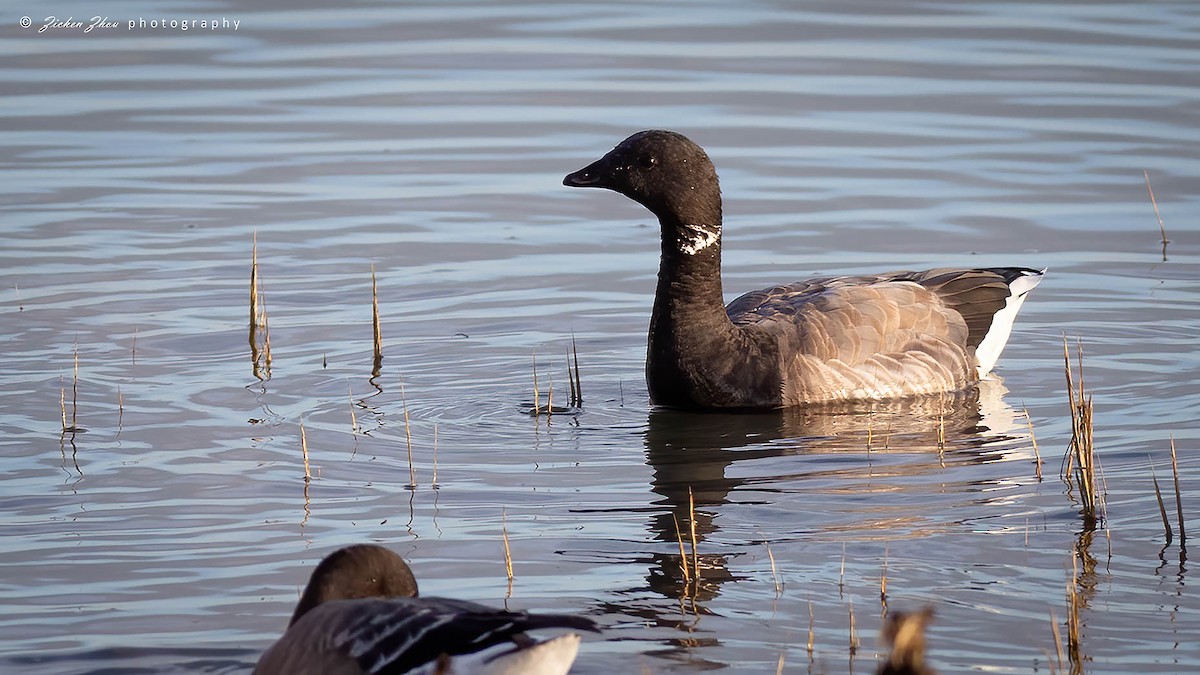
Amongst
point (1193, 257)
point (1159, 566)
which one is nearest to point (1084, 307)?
point (1193, 257)

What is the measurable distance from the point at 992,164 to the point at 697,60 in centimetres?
531

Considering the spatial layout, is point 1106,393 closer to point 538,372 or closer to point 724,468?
point 724,468

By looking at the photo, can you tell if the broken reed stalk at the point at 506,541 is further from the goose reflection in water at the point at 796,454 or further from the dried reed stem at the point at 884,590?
the dried reed stem at the point at 884,590

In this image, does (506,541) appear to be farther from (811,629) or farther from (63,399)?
(63,399)

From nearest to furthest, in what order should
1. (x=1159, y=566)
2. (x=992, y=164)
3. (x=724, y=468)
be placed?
(x=1159, y=566)
(x=724, y=468)
(x=992, y=164)

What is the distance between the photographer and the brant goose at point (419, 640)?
18.2 feet

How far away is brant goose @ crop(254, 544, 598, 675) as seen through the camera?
5539mm

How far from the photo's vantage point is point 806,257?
15.0m

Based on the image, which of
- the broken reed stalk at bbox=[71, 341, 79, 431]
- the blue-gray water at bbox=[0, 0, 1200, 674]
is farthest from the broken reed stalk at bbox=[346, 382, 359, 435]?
the broken reed stalk at bbox=[71, 341, 79, 431]

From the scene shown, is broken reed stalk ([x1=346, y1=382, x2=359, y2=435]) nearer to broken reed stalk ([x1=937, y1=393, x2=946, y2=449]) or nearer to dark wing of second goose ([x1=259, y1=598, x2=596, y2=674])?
broken reed stalk ([x1=937, y1=393, x2=946, y2=449])

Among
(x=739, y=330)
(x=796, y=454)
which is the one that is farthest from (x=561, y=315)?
(x=796, y=454)

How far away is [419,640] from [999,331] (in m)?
7.83

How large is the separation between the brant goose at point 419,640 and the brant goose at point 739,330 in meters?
5.76

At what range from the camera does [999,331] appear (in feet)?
41.5
